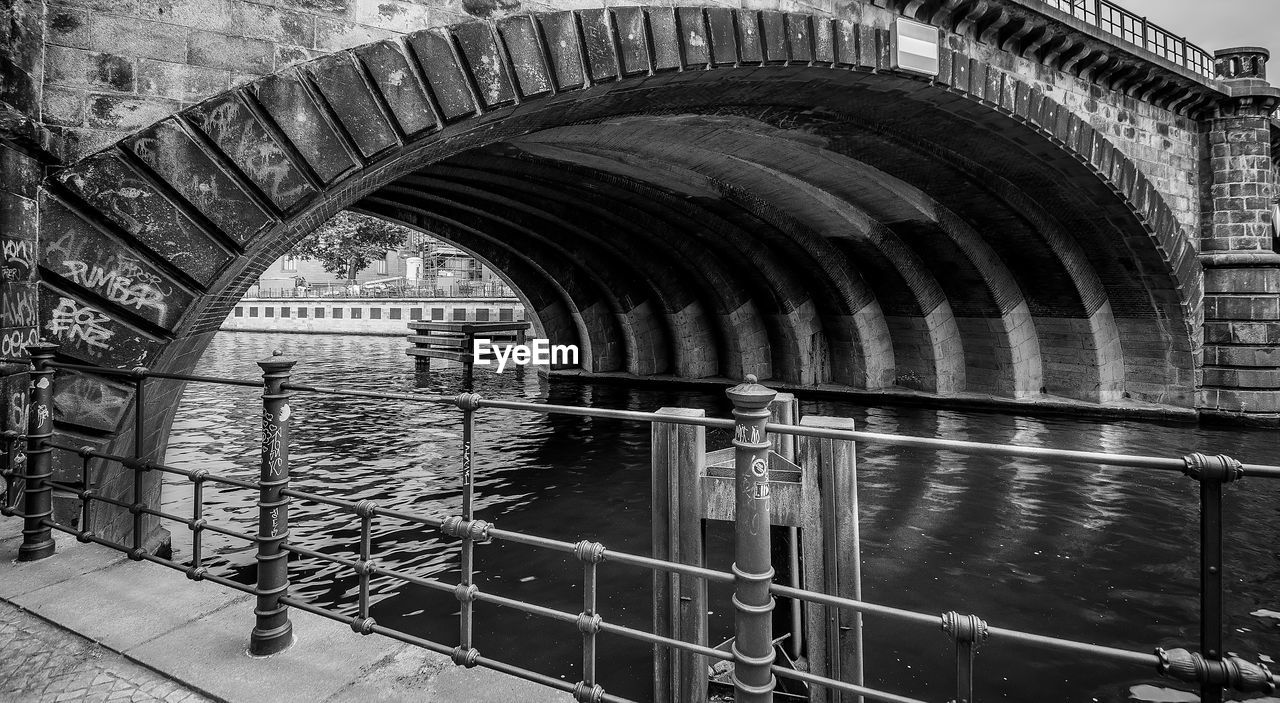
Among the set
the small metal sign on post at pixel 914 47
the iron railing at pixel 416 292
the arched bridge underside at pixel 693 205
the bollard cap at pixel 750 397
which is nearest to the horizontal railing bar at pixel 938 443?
the bollard cap at pixel 750 397

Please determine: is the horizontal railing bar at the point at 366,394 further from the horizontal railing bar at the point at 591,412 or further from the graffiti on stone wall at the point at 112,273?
the graffiti on stone wall at the point at 112,273

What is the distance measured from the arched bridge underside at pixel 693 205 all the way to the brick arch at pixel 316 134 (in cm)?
2

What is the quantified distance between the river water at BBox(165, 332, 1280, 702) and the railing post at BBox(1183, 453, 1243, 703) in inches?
98.2

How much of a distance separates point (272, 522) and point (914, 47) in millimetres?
9009

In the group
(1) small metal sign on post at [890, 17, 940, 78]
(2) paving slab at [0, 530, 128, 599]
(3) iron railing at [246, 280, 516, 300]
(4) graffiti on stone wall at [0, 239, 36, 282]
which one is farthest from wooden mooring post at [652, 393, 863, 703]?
(3) iron railing at [246, 280, 516, 300]

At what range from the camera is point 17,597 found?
3.44 m

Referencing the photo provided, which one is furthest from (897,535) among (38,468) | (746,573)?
(38,468)

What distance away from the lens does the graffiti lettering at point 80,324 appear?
463cm

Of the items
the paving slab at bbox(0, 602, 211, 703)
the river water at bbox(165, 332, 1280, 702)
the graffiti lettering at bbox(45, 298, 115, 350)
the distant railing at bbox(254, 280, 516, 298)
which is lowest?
the river water at bbox(165, 332, 1280, 702)

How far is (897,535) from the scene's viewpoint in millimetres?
7117

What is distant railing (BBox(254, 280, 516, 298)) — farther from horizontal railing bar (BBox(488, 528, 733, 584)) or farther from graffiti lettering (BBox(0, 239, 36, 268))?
horizontal railing bar (BBox(488, 528, 733, 584))

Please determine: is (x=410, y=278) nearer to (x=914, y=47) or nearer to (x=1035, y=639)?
(x=914, y=47)

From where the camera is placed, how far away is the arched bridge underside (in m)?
4.93

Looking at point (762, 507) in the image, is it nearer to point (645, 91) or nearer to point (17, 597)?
point (17, 597)
